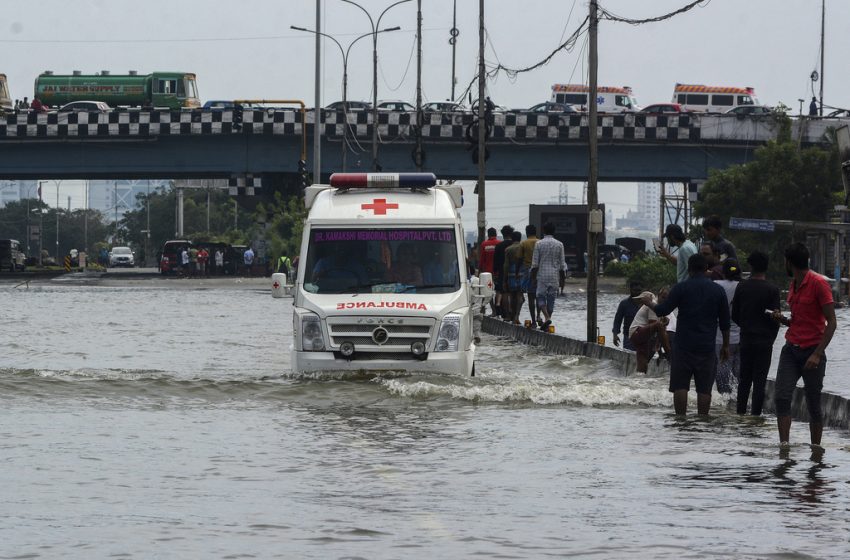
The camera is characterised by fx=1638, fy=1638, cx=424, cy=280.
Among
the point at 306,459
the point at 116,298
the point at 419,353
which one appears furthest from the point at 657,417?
the point at 116,298

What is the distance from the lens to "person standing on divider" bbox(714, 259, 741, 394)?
562 inches

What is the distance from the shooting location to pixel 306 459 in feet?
36.7

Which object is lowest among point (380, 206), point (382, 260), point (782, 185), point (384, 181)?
point (382, 260)

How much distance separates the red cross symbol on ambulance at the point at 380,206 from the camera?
16.5m

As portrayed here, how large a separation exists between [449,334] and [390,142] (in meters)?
50.0

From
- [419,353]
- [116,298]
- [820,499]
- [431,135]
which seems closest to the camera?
[820,499]

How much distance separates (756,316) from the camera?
1320cm

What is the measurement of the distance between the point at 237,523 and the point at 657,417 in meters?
6.29

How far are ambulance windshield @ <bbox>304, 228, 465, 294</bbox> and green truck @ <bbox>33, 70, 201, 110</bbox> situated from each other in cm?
5652

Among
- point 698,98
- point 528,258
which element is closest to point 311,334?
point 528,258

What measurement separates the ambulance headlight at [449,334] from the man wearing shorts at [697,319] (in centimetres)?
252

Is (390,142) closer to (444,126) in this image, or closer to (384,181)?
(444,126)

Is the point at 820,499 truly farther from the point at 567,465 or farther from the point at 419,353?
the point at 419,353

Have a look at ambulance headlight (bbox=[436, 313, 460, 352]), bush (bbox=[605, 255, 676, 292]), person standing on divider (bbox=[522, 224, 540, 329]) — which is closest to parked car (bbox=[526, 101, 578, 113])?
bush (bbox=[605, 255, 676, 292])
